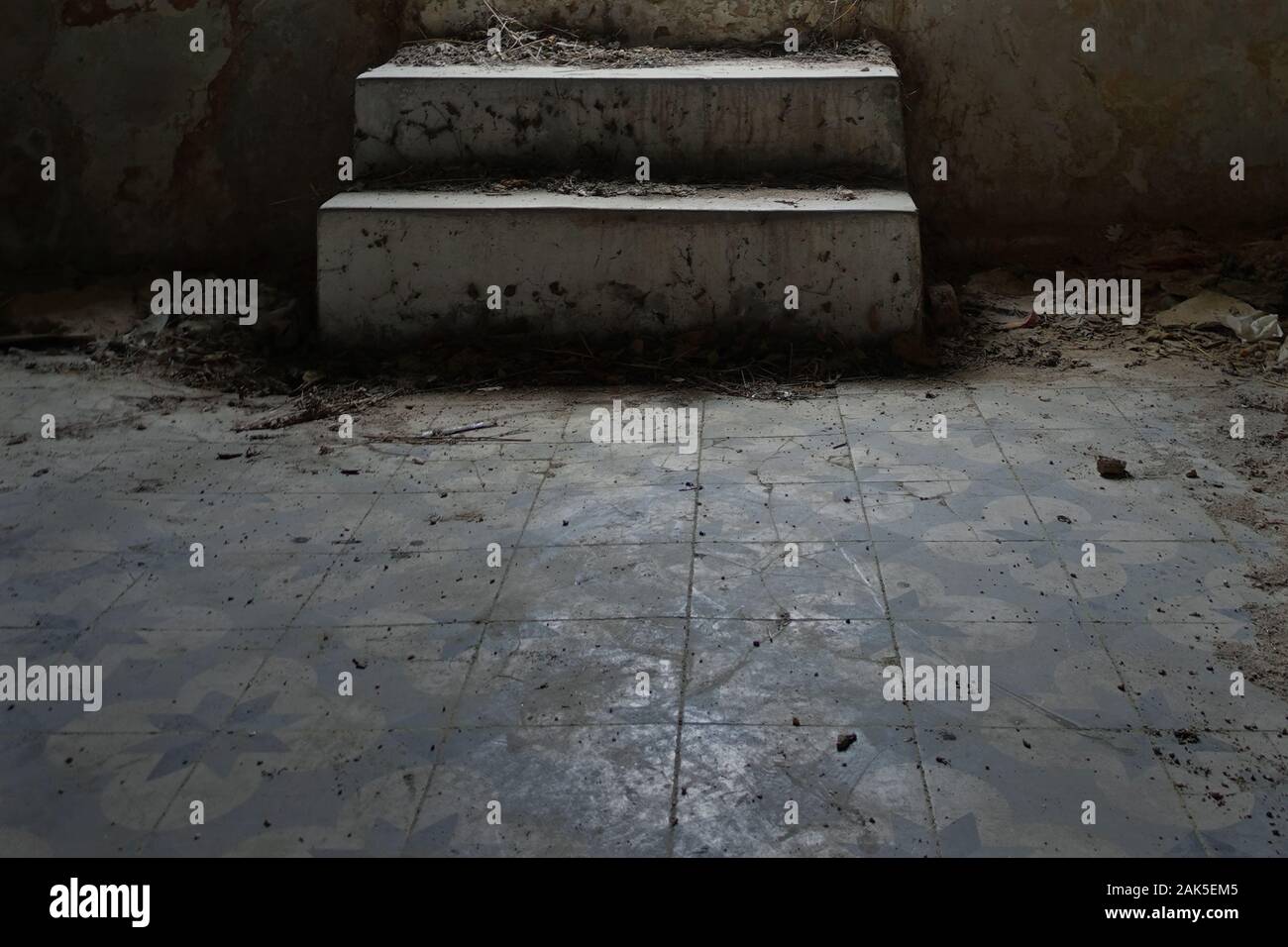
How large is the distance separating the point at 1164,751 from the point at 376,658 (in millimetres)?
1950

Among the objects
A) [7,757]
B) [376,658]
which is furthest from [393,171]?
[7,757]

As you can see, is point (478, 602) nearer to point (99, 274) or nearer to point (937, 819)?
point (937, 819)

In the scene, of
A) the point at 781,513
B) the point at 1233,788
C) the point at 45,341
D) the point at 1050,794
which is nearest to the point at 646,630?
the point at 781,513

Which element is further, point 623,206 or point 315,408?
point 623,206

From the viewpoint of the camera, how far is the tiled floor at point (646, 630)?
8.80ft

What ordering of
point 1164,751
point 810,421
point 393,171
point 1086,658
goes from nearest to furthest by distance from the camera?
point 1164,751 → point 1086,658 → point 810,421 → point 393,171

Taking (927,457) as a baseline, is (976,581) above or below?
below

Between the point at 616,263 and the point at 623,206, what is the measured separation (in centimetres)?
24

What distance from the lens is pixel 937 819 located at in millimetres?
2625

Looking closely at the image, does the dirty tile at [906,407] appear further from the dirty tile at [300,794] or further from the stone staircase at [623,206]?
the dirty tile at [300,794]

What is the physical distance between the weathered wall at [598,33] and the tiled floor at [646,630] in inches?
58.7

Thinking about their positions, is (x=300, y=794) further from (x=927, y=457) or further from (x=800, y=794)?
(x=927, y=457)

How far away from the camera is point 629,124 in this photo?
18.6 ft

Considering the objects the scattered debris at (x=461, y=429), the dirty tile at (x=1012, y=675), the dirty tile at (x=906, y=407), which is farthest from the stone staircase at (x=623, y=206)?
the dirty tile at (x=1012, y=675)
